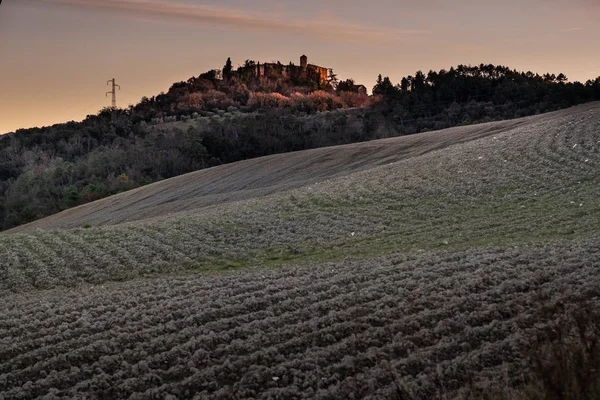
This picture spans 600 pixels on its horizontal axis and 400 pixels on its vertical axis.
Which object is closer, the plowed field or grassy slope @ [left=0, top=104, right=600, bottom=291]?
the plowed field

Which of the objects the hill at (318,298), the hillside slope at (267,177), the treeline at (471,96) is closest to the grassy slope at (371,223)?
the hill at (318,298)

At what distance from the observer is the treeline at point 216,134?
106 meters

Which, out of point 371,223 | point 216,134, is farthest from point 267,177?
point 216,134

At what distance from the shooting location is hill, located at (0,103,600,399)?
10.0 meters

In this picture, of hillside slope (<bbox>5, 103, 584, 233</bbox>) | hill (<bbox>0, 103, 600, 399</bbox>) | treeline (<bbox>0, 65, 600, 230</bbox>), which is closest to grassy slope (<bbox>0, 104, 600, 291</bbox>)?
hill (<bbox>0, 103, 600, 399</bbox>)

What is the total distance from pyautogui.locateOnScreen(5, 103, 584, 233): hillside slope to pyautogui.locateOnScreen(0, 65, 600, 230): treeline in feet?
111

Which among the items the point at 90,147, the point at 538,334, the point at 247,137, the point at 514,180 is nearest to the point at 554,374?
the point at 538,334

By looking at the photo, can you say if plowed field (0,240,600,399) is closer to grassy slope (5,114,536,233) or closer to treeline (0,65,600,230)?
grassy slope (5,114,536,233)

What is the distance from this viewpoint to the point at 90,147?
498ft

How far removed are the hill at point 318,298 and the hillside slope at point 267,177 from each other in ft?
63.3

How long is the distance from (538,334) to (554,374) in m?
3.68

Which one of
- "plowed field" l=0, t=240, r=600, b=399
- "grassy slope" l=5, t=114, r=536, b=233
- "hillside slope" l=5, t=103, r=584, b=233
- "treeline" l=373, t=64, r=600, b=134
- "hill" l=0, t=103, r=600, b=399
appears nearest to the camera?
"plowed field" l=0, t=240, r=600, b=399

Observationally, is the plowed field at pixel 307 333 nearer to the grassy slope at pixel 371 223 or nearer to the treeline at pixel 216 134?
the grassy slope at pixel 371 223

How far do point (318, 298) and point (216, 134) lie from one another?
10933 cm
